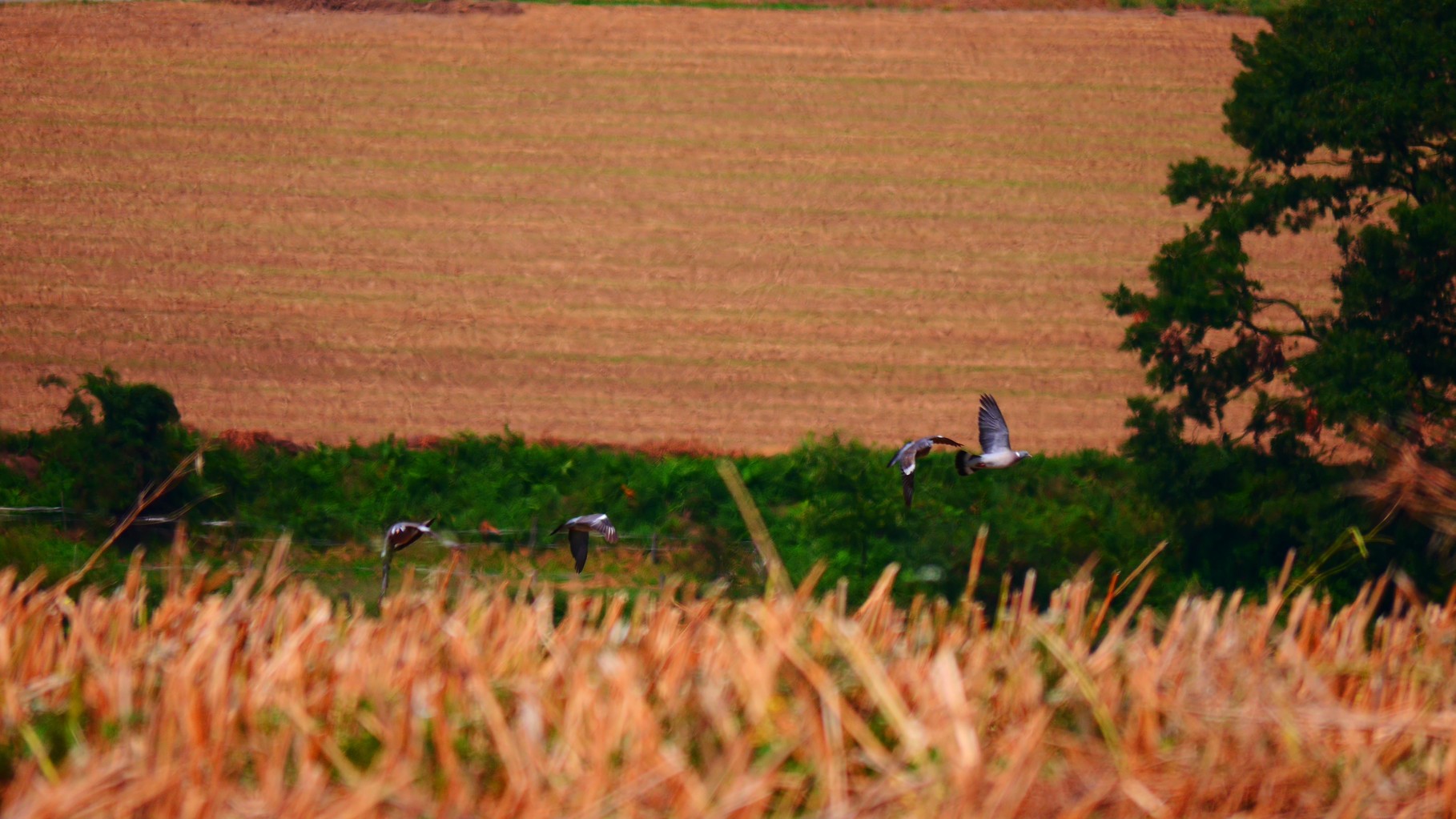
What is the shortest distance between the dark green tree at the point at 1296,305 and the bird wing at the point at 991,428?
9298 mm

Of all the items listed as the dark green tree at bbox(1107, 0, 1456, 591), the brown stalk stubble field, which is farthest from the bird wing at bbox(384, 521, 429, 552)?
the brown stalk stubble field

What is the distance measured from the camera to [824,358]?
81.3 ft

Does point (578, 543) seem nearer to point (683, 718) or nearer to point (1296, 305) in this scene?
point (683, 718)

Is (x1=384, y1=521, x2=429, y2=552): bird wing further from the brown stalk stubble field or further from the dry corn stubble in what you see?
the brown stalk stubble field

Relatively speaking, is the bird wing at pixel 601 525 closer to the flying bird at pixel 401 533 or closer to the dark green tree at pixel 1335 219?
the flying bird at pixel 401 533

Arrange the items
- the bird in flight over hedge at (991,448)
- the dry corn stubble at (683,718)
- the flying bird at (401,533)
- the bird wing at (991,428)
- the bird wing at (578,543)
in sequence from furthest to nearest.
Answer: the bird wing at (991,428) → the bird in flight over hedge at (991,448) → the bird wing at (578,543) → the flying bird at (401,533) → the dry corn stubble at (683,718)

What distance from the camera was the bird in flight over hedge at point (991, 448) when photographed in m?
7.88

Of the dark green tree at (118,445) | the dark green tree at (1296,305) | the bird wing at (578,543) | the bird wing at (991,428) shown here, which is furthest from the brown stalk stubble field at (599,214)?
the bird wing at (578,543)

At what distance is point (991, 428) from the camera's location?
29.1ft

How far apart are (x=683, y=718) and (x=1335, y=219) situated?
18.2 metres

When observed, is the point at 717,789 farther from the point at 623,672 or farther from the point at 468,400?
the point at 468,400

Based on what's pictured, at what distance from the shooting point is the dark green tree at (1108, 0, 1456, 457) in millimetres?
17266


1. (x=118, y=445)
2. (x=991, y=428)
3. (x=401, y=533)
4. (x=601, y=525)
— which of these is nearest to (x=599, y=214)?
(x=118, y=445)

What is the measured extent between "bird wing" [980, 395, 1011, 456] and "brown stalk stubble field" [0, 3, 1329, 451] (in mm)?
13208
